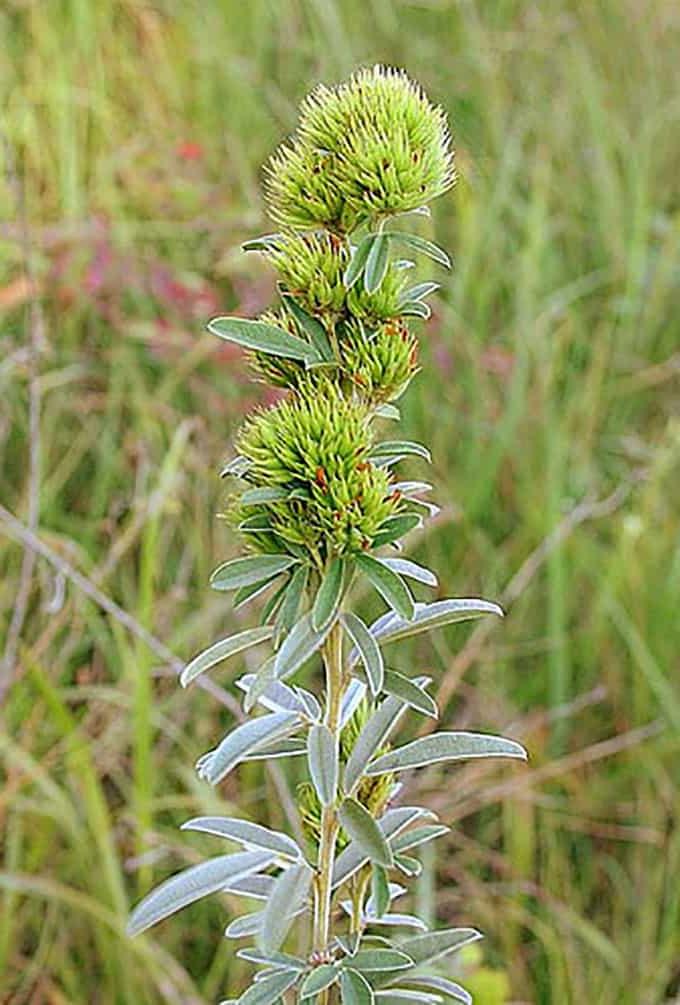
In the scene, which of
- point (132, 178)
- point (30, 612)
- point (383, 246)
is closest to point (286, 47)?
point (132, 178)

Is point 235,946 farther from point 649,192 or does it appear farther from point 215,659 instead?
point 649,192

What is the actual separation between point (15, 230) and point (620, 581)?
3.61 ft

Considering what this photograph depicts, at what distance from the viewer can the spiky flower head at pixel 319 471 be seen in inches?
24.5

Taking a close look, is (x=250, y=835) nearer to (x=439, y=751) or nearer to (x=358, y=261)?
(x=439, y=751)

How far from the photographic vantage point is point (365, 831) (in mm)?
661

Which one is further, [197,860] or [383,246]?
[197,860]

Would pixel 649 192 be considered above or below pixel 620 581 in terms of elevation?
above

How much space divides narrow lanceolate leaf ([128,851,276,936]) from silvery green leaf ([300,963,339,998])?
0.21ft

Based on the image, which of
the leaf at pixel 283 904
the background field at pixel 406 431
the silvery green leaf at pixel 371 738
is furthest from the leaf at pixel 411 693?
the background field at pixel 406 431

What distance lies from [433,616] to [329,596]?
8 cm

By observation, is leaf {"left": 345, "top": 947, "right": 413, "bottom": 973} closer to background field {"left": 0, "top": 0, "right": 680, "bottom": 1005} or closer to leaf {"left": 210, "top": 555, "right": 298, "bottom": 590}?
leaf {"left": 210, "top": 555, "right": 298, "bottom": 590}

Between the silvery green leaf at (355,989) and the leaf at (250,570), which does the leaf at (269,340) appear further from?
the silvery green leaf at (355,989)

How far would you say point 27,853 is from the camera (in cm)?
161

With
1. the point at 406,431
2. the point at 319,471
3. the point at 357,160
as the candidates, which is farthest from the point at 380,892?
the point at 406,431
